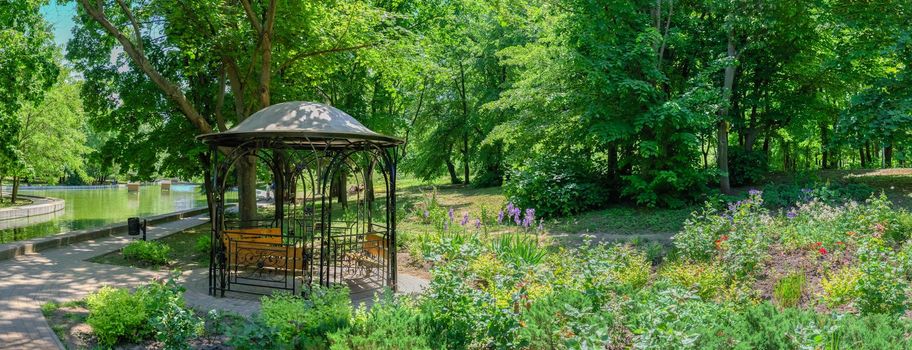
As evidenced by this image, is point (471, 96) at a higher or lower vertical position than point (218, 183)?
higher

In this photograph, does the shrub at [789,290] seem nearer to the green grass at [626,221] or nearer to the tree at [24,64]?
the green grass at [626,221]

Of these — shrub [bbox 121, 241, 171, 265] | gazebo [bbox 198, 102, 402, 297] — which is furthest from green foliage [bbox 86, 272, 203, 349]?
shrub [bbox 121, 241, 171, 265]

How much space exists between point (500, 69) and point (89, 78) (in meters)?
15.6

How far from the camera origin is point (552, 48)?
14648 mm

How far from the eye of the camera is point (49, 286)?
7.44m

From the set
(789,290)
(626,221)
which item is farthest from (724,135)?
(789,290)

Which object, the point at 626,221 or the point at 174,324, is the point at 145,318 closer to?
the point at 174,324

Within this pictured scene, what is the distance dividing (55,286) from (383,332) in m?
5.71

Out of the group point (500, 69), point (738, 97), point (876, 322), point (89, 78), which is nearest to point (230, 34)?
point (89, 78)

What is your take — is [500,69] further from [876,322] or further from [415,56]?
[876,322]

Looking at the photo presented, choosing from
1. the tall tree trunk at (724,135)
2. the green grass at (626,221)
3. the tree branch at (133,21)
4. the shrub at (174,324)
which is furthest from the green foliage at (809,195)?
the tree branch at (133,21)

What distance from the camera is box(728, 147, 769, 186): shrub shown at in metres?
15.5

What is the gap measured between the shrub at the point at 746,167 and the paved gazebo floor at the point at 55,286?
1077 centimetres

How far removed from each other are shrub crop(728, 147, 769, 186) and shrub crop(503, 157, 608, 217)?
386 centimetres
